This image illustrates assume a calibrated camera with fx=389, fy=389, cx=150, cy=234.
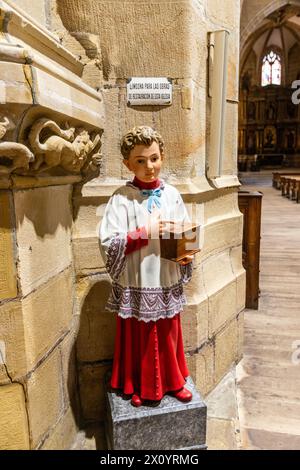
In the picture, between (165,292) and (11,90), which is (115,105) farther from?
(165,292)

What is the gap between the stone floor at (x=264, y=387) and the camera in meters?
2.02

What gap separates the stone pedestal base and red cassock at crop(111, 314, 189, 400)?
6 centimetres

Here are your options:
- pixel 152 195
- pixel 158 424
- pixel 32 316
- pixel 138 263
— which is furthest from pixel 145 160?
pixel 158 424

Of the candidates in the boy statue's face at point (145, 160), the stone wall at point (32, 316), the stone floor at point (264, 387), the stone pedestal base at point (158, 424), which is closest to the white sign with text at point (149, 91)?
the boy statue's face at point (145, 160)

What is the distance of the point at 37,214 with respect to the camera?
160 cm

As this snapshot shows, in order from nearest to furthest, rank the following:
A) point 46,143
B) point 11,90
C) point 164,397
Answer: point 11,90 → point 46,143 → point 164,397

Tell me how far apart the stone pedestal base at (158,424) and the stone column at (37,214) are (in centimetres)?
30

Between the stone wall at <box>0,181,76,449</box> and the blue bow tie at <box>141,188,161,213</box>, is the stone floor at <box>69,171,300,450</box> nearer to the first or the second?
the stone wall at <box>0,181,76,449</box>

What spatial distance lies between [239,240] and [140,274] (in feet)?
4.18

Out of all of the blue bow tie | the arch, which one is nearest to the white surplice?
the blue bow tie

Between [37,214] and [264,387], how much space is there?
5.95ft

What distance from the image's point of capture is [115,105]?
78.2 inches

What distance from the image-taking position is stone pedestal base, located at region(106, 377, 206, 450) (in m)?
1.69
